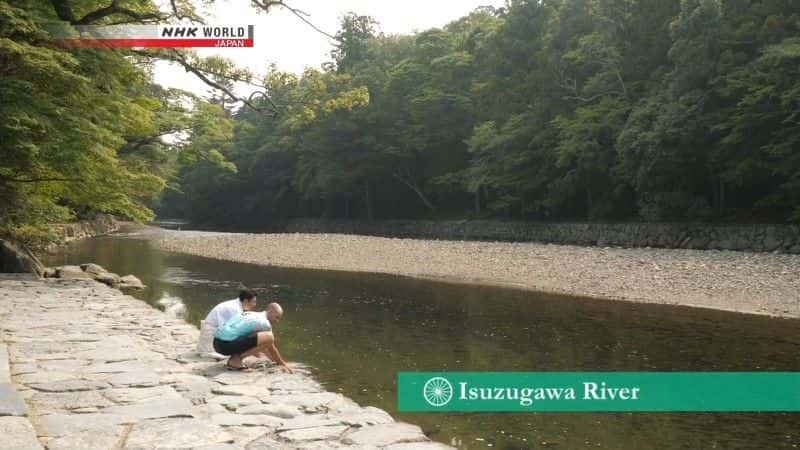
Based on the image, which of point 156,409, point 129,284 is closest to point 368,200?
Result: point 129,284

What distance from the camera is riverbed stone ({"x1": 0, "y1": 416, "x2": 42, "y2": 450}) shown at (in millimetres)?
3860

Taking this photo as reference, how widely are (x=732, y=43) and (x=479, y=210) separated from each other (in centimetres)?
2242

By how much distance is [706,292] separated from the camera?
1563cm

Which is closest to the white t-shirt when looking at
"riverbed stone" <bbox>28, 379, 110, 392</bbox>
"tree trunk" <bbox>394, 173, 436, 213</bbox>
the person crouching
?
the person crouching

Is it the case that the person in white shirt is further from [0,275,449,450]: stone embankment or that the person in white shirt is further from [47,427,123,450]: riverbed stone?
[47,427,123,450]: riverbed stone

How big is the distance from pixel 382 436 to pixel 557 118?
30983 millimetres

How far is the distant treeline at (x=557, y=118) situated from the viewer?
2406cm

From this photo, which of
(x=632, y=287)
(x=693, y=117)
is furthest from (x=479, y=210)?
(x=632, y=287)

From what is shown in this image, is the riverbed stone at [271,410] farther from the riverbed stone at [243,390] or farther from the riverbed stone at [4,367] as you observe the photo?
the riverbed stone at [4,367]

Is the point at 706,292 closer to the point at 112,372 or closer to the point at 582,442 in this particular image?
the point at 582,442

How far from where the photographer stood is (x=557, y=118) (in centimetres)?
3375

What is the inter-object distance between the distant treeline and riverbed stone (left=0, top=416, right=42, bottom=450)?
8.59 metres

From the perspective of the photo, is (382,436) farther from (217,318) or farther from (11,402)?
(217,318)
